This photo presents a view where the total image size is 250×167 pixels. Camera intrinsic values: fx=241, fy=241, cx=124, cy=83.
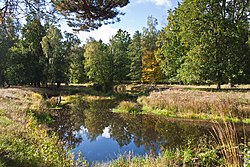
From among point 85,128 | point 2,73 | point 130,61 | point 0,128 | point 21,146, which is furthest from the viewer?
point 130,61

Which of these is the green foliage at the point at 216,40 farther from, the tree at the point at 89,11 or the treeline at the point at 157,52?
the tree at the point at 89,11

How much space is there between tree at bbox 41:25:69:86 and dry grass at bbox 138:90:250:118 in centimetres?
1945

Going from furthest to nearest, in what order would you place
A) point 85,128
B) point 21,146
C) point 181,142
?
1. point 85,128
2. point 181,142
3. point 21,146

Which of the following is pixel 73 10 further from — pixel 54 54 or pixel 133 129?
pixel 54 54

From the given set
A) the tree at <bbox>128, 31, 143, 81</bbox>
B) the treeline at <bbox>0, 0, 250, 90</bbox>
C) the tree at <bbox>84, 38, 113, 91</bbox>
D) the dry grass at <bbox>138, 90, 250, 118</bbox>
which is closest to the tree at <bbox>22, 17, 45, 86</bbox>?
the treeline at <bbox>0, 0, 250, 90</bbox>

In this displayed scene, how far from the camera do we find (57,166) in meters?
5.54

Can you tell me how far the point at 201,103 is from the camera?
1580cm

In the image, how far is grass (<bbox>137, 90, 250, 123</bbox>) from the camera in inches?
550

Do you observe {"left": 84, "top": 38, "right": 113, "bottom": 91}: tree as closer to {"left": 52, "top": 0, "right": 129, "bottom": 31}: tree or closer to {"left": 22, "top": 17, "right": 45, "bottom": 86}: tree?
{"left": 22, "top": 17, "right": 45, "bottom": 86}: tree

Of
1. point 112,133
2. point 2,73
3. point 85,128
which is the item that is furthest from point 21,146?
point 2,73

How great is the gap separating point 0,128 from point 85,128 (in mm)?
8237

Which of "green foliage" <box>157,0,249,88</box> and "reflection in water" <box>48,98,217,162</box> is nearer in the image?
"reflection in water" <box>48,98,217,162</box>

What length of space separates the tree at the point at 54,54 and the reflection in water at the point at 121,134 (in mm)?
17736

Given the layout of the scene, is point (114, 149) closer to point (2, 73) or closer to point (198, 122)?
point (198, 122)
